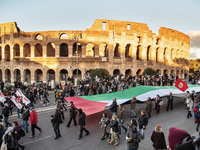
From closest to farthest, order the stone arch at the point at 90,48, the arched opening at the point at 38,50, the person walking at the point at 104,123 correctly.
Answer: the person walking at the point at 104,123 → the arched opening at the point at 38,50 → the stone arch at the point at 90,48

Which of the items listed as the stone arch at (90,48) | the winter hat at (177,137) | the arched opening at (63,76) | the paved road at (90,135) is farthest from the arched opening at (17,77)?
the winter hat at (177,137)

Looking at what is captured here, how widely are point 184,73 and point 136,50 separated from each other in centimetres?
2328

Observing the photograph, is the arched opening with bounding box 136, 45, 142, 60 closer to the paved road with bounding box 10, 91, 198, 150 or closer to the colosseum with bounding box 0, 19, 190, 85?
the colosseum with bounding box 0, 19, 190, 85

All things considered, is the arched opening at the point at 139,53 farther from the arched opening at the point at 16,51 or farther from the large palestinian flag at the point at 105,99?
the arched opening at the point at 16,51

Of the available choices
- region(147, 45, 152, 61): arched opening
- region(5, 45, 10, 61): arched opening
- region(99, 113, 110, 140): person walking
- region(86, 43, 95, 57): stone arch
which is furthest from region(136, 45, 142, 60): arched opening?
region(5, 45, 10, 61): arched opening

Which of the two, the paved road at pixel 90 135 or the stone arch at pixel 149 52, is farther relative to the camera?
the stone arch at pixel 149 52

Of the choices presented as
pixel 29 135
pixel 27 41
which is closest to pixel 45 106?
pixel 29 135

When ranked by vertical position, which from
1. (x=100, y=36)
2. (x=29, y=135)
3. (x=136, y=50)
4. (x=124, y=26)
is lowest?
(x=29, y=135)

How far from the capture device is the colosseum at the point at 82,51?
32.1 metres

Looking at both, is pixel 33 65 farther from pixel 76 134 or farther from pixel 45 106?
pixel 76 134

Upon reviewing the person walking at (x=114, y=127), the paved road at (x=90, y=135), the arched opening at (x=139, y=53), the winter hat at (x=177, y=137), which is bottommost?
the paved road at (x=90, y=135)

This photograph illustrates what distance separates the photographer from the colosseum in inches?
1265

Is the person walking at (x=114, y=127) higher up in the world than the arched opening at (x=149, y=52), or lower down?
lower down

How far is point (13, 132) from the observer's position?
19.0 ft
